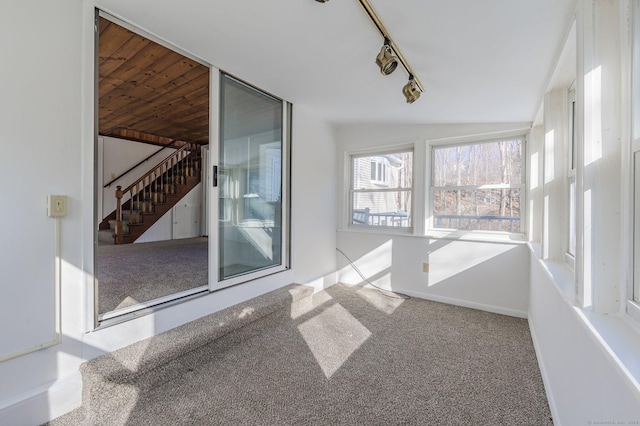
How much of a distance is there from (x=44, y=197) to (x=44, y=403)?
106cm

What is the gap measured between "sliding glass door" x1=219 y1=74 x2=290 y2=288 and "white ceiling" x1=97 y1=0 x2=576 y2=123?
0.29 m

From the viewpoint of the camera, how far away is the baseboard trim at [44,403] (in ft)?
4.26

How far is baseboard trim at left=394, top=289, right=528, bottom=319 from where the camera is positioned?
2.85 meters

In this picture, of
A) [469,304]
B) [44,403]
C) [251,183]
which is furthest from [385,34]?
[469,304]

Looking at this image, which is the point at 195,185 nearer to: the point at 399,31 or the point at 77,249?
the point at 77,249

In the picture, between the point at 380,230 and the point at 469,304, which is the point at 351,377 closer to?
the point at 469,304

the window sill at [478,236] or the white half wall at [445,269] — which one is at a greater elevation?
the window sill at [478,236]

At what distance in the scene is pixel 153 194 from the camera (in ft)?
18.6

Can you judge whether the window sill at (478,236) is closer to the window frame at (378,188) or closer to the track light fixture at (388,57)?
the window frame at (378,188)

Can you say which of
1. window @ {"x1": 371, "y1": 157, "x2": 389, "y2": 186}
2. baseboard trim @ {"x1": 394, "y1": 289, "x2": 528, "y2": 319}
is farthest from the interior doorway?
baseboard trim @ {"x1": 394, "y1": 289, "x2": 528, "y2": 319}

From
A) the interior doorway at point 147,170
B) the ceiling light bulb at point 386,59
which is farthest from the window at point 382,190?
the interior doorway at point 147,170

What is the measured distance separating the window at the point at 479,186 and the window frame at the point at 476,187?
0.01m

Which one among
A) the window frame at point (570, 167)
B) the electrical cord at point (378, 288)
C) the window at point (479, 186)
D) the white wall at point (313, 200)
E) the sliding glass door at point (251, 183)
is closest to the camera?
the window frame at point (570, 167)

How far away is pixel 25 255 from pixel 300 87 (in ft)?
7.65
